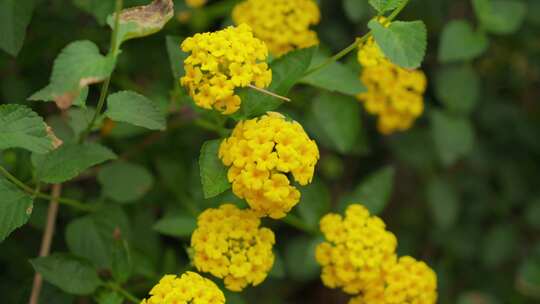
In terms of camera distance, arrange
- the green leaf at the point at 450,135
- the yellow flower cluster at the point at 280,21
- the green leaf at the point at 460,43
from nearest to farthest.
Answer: the yellow flower cluster at the point at 280,21, the green leaf at the point at 460,43, the green leaf at the point at 450,135

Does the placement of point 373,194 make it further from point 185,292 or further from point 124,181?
point 185,292

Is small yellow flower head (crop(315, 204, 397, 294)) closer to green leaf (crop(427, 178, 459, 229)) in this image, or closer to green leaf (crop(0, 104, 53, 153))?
green leaf (crop(0, 104, 53, 153))

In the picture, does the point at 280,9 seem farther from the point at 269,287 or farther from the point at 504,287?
the point at 504,287

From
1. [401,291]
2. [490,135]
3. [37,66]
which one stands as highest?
[37,66]

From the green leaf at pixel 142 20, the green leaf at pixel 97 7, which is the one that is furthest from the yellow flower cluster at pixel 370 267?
the green leaf at pixel 97 7

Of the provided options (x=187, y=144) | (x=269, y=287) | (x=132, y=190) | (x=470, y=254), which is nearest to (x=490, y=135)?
(x=470, y=254)

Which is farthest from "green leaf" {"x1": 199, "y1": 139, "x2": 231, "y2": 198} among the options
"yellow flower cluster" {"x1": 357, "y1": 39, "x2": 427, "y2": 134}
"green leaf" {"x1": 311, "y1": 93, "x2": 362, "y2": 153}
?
"yellow flower cluster" {"x1": 357, "y1": 39, "x2": 427, "y2": 134}

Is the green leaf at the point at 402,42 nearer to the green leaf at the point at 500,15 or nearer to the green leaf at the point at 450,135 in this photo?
the green leaf at the point at 500,15
